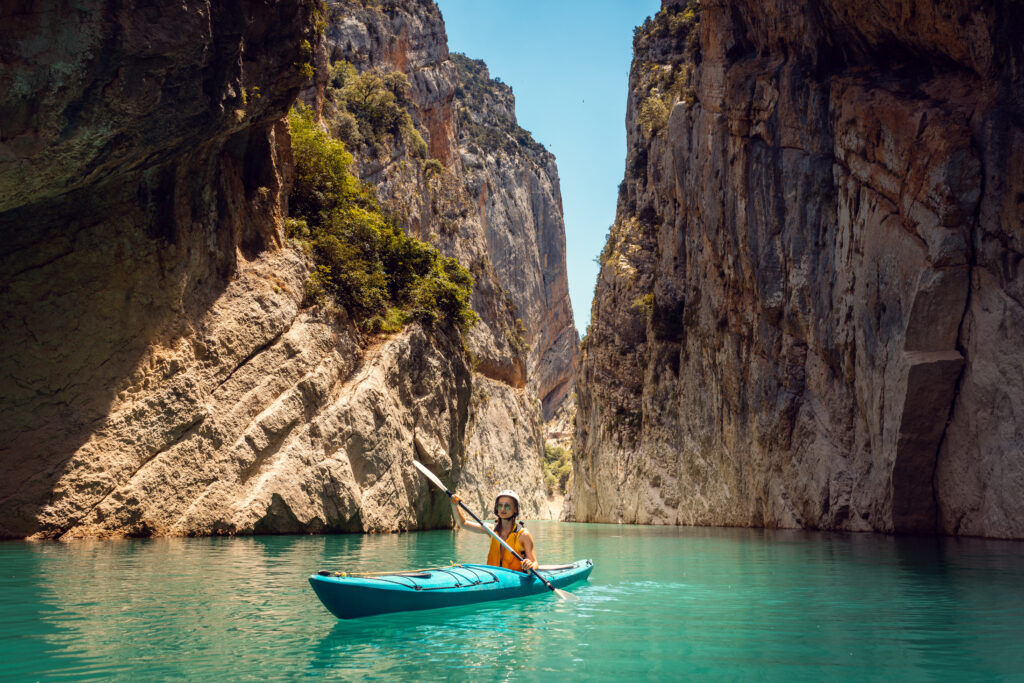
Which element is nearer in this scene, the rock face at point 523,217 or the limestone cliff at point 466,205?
the limestone cliff at point 466,205

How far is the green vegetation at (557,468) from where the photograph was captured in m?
84.8

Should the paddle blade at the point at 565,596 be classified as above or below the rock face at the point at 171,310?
below

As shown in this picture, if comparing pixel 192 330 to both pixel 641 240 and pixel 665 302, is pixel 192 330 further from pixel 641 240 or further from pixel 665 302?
pixel 641 240

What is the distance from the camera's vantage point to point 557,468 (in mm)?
87875

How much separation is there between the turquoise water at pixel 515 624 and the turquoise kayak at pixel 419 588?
0.57 feet

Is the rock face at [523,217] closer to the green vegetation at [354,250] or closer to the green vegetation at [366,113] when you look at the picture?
the green vegetation at [366,113]

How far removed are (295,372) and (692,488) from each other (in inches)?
892

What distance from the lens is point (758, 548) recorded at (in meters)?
18.5

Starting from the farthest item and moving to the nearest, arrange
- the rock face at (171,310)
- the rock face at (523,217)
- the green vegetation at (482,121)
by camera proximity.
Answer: the green vegetation at (482,121) → the rock face at (523,217) → the rock face at (171,310)

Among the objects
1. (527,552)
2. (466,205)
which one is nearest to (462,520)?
(527,552)

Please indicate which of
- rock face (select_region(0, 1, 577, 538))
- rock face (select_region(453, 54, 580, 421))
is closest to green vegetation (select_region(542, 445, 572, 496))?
rock face (select_region(453, 54, 580, 421))

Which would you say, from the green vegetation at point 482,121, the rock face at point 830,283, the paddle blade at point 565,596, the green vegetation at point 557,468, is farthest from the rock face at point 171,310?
the green vegetation at point 557,468

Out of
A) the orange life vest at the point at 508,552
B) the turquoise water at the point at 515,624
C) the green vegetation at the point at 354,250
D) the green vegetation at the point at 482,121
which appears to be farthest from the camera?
the green vegetation at the point at 482,121

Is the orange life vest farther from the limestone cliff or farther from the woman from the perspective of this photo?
Result: the limestone cliff
